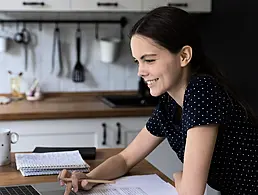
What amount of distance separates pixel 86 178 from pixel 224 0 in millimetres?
2274

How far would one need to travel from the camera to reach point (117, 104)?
140 inches

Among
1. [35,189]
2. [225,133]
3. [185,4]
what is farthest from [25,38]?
[225,133]

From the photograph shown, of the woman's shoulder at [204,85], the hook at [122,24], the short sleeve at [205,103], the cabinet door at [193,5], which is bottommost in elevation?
the hook at [122,24]

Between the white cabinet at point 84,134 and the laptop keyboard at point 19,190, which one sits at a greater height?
the laptop keyboard at point 19,190

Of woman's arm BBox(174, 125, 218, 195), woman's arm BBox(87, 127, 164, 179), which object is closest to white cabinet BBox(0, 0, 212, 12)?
Result: woman's arm BBox(87, 127, 164, 179)

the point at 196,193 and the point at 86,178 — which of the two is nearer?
the point at 196,193

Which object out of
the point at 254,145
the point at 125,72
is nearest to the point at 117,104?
A: the point at 125,72

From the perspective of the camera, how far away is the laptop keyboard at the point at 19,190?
158 cm

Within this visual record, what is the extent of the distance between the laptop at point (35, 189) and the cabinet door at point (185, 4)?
6.50 feet

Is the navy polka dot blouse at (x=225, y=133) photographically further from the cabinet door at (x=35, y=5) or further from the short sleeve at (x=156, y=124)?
the cabinet door at (x=35, y=5)

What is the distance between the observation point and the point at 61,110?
314 cm

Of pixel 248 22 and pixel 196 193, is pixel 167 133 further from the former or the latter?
pixel 248 22

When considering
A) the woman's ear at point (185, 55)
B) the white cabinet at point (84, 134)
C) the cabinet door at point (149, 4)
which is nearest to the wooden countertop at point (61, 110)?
the white cabinet at point (84, 134)

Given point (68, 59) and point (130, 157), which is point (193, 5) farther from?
point (130, 157)
